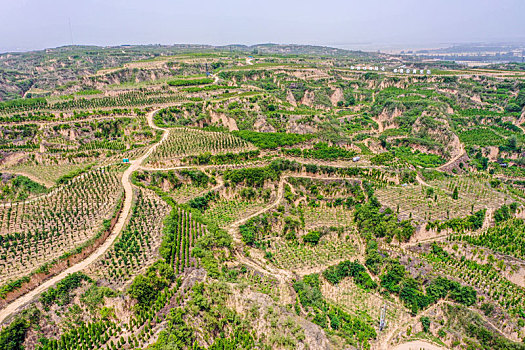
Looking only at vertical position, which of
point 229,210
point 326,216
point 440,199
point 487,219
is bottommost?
point 326,216

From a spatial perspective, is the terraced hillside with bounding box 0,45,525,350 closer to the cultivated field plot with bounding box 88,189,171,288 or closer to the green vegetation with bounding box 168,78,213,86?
the cultivated field plot with bounding box 88,189,171,288

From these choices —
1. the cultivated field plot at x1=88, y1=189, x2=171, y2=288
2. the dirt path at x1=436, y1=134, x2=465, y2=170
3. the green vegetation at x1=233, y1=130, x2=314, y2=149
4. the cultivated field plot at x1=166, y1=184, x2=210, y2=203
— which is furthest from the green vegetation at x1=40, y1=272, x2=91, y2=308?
the dirt path at x1=436, y1=134, x2=465, y2=170

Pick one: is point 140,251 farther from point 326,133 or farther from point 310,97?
point 310,97

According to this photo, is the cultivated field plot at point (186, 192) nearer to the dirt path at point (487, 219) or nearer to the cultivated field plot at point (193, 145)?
the cultivated field plot at point (193, 145)

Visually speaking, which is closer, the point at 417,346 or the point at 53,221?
the point at 417,346

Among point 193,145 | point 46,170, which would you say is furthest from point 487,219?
point 46,170

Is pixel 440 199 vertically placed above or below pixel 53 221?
below

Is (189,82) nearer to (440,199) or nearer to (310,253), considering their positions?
(310,253)

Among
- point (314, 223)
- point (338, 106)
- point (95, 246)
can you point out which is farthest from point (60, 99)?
point (338, 106)
